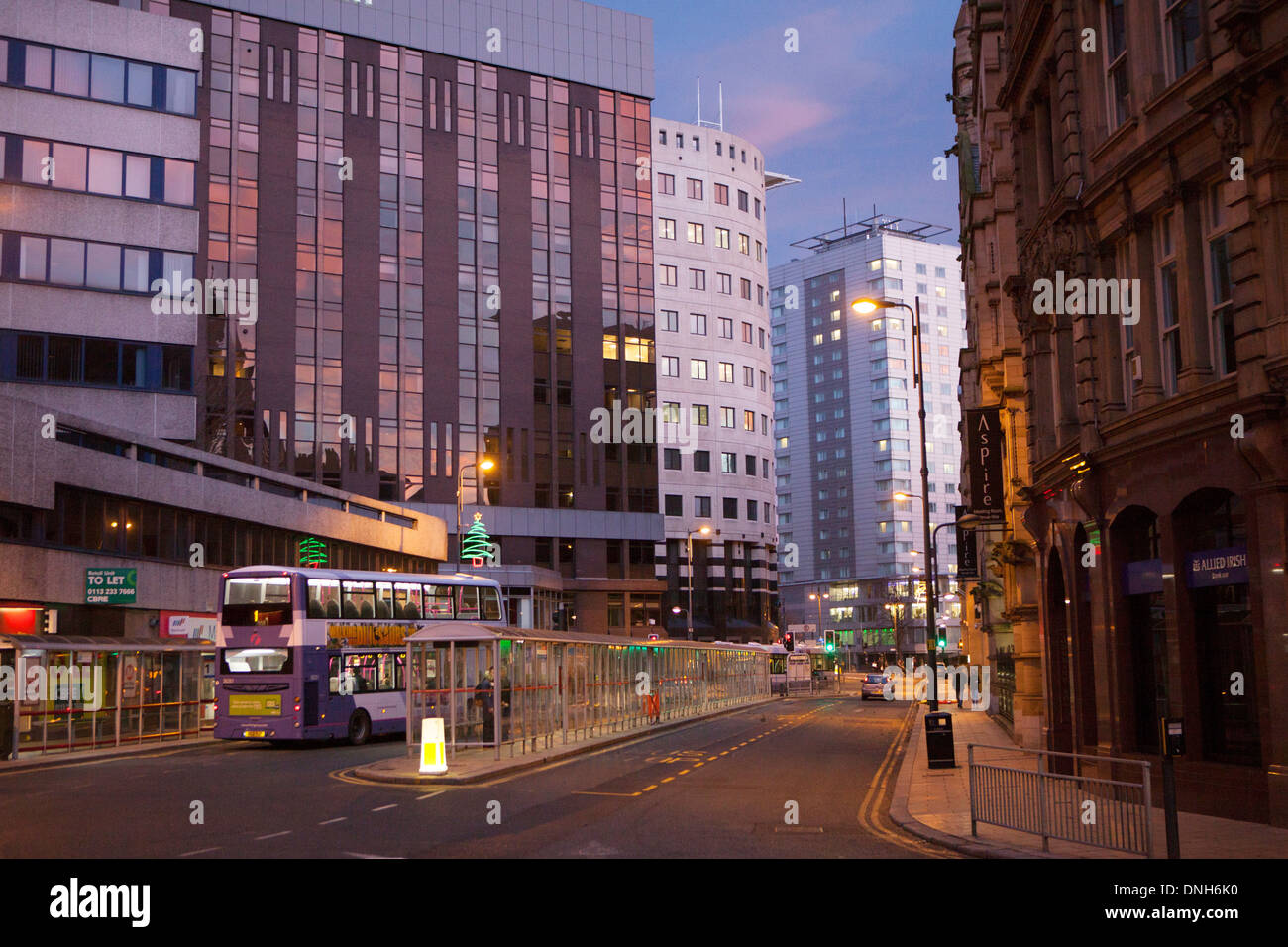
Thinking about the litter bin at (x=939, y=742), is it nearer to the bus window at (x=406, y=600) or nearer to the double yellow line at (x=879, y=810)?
the double yellow line at (x=879, y=810)

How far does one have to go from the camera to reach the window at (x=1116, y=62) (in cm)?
2142

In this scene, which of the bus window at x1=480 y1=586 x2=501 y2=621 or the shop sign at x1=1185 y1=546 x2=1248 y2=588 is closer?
the shop sign at x1=1185 y1=546 x2=1248 y2=588

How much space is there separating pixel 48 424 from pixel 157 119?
19235mm

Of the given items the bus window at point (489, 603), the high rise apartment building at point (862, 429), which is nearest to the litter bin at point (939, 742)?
the bus window at point (489, 603)

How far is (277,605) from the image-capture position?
31781 millimetres

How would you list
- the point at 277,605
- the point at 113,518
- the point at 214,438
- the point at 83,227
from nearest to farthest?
the point at 277,605 < the point at 113,518 < the point at 83,227 < the point at 214,438

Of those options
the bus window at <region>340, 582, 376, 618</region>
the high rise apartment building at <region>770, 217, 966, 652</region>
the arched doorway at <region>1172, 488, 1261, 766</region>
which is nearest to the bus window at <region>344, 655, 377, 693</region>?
the bus window at <region>340, 582, 376, 618</region>

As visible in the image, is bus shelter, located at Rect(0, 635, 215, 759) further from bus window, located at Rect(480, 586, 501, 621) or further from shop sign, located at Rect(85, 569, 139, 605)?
bus window, located at Rect(480, 586, 501, 621)

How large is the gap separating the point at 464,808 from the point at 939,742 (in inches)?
438

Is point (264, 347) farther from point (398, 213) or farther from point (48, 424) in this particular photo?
point (48, 424)

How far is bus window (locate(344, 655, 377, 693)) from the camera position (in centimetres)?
3400

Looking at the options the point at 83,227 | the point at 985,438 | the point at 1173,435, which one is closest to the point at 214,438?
the point at 83,227

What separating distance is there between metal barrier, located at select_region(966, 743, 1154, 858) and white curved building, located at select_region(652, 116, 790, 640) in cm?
8457

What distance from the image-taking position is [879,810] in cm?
2008
